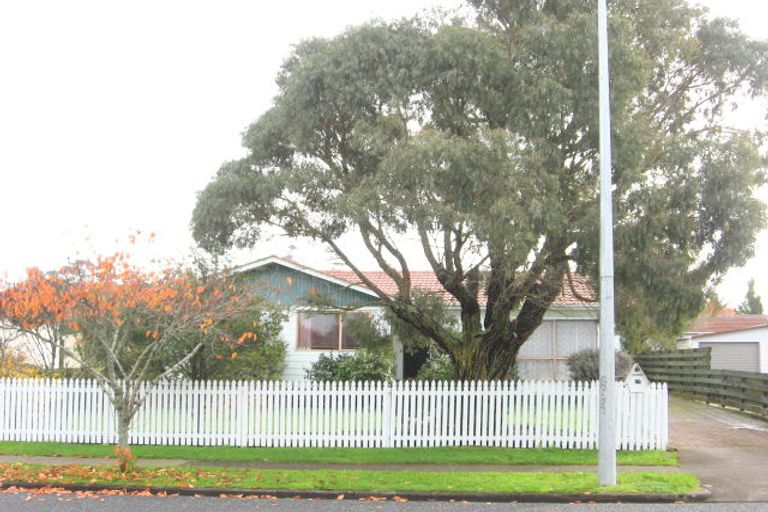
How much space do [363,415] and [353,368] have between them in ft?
19.0

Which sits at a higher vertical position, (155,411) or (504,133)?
(504,133)

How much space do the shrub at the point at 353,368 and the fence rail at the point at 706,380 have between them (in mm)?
8788

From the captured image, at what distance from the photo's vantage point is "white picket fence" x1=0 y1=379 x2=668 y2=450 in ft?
46.0

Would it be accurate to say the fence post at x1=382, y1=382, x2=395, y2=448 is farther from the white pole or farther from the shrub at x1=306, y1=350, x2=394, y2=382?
the shrub at x1=306, y1=350, x2=394, y2=382

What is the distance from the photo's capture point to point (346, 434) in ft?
47.1

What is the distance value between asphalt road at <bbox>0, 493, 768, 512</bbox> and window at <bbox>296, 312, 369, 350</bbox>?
11244 millimetres

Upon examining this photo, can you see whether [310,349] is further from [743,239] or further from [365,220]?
[743,239]

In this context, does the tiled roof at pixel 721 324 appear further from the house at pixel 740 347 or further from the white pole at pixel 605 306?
the white pole at pixel 605 306

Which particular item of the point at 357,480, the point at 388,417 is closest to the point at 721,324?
the point at 388,417

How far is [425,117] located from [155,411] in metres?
7.13

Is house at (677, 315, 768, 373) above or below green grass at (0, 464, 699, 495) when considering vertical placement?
above

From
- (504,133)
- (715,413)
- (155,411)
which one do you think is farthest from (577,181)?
(715,413)

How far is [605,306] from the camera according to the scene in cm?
1068

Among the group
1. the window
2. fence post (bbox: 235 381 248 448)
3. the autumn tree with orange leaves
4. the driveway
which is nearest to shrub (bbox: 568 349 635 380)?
the driveway
